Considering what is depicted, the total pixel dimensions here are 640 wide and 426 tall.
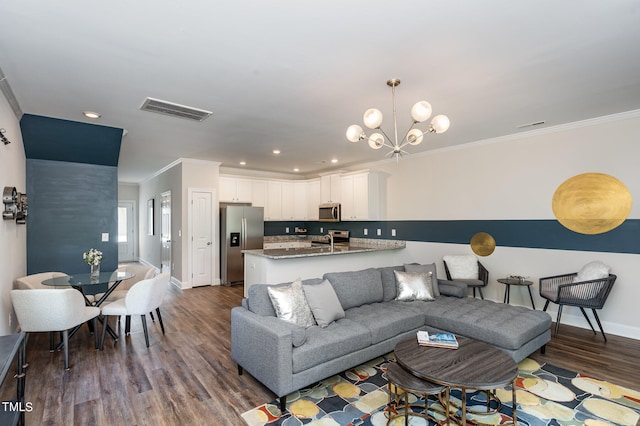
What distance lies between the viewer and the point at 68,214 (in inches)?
184

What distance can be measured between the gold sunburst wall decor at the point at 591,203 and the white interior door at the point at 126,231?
11150mm

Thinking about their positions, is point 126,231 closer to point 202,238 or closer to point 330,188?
point 202,238

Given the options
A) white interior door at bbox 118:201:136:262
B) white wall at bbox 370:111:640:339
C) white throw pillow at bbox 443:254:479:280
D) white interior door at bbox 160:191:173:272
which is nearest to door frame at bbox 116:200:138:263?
white interior door at bbox 118:201:136:262

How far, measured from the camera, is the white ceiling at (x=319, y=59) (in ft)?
6.47

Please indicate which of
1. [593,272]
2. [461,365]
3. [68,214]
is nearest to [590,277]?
[593,272]

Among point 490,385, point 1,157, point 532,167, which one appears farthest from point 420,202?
point 1,157

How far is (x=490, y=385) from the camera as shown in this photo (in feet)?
6.52

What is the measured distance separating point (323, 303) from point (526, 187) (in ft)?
11.6

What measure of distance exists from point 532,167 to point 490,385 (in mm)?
3685

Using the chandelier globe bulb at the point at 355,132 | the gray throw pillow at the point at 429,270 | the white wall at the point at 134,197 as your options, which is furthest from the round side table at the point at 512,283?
the white wall at the point at 134,197

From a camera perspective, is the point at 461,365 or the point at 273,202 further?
the point at 273,202

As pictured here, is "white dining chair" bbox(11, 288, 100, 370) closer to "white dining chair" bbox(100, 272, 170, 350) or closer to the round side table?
"white dining chair" bbox(100, 272, 170, 350)

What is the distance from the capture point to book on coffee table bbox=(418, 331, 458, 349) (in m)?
2.53

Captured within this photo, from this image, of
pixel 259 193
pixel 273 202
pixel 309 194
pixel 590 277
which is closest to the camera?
pixel 590 277
